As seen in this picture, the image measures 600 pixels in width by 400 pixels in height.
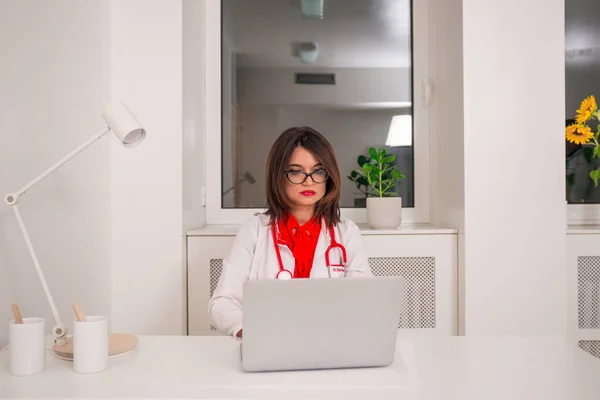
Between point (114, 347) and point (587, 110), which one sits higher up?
point (587, 110)

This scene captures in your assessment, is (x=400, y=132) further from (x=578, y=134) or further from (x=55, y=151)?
(x=55, y=151)

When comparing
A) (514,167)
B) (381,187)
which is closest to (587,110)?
(514,167)

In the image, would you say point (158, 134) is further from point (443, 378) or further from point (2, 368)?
point (443, 378)

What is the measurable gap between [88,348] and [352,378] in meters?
A: 0.55

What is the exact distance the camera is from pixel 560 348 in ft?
4.14

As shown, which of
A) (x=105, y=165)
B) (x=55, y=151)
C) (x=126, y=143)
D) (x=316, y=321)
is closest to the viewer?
(x=316, y=321)

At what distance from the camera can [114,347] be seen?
1247 mm

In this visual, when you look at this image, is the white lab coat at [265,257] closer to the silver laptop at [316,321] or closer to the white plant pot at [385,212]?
the white plant pot at [385,212]

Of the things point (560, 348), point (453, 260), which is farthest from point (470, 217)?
point (560, 348)

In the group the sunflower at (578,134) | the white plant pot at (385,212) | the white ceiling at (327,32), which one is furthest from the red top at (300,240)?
the sunflower at (578,134)

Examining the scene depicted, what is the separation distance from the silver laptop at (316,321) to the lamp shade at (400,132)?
1534 mm

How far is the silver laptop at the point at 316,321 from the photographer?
105cm

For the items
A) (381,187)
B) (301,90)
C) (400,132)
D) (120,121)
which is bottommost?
(381,187)

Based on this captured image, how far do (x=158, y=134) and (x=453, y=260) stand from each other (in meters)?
1.30
